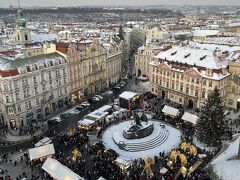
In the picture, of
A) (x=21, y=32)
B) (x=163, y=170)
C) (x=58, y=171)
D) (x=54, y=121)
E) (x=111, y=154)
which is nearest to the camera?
(x=58, y=171)

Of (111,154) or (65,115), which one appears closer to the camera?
(111,154)

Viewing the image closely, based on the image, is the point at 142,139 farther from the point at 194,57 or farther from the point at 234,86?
the point at 234,86

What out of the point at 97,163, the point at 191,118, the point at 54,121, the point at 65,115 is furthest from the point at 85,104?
the point at 97,163

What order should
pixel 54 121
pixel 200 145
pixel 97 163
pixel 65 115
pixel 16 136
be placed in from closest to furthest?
pixel 97 163 < pixel 200 145 < pixel 16 136 < pixel 54 121 < pixel 65 115

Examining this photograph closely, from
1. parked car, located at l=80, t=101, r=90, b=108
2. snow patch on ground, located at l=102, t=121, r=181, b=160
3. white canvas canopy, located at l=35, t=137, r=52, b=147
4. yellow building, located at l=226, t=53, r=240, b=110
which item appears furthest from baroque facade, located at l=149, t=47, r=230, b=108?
white canvas canopy, located at l=35, t=137, r=52, b=147

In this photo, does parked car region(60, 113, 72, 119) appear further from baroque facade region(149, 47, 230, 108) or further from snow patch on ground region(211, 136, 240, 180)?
snow patch on ground region(211, 136, 240, 180)

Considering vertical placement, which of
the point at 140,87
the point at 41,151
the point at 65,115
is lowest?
the point at 65,115
